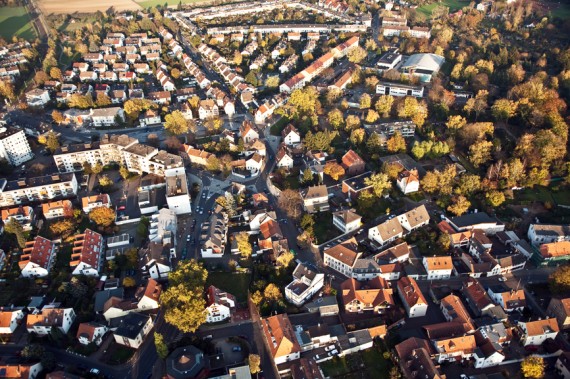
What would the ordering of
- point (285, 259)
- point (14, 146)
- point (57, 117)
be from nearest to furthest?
point (285, 259), point (14, 146), point (57, 117)

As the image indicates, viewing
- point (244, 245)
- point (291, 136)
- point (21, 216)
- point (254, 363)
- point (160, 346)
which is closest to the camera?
point (254, 363)

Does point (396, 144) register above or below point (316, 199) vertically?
above

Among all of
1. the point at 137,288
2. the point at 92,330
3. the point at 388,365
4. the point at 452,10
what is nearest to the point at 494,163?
the point at 388,365

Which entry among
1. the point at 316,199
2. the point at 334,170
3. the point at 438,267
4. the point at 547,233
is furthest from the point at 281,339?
the point at 547,233

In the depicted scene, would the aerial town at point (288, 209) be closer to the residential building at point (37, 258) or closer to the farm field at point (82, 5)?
the residential building at point (37, 258)

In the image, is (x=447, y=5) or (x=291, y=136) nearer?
(x=291, y=136)

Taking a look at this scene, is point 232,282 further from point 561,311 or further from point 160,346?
point 561,311
